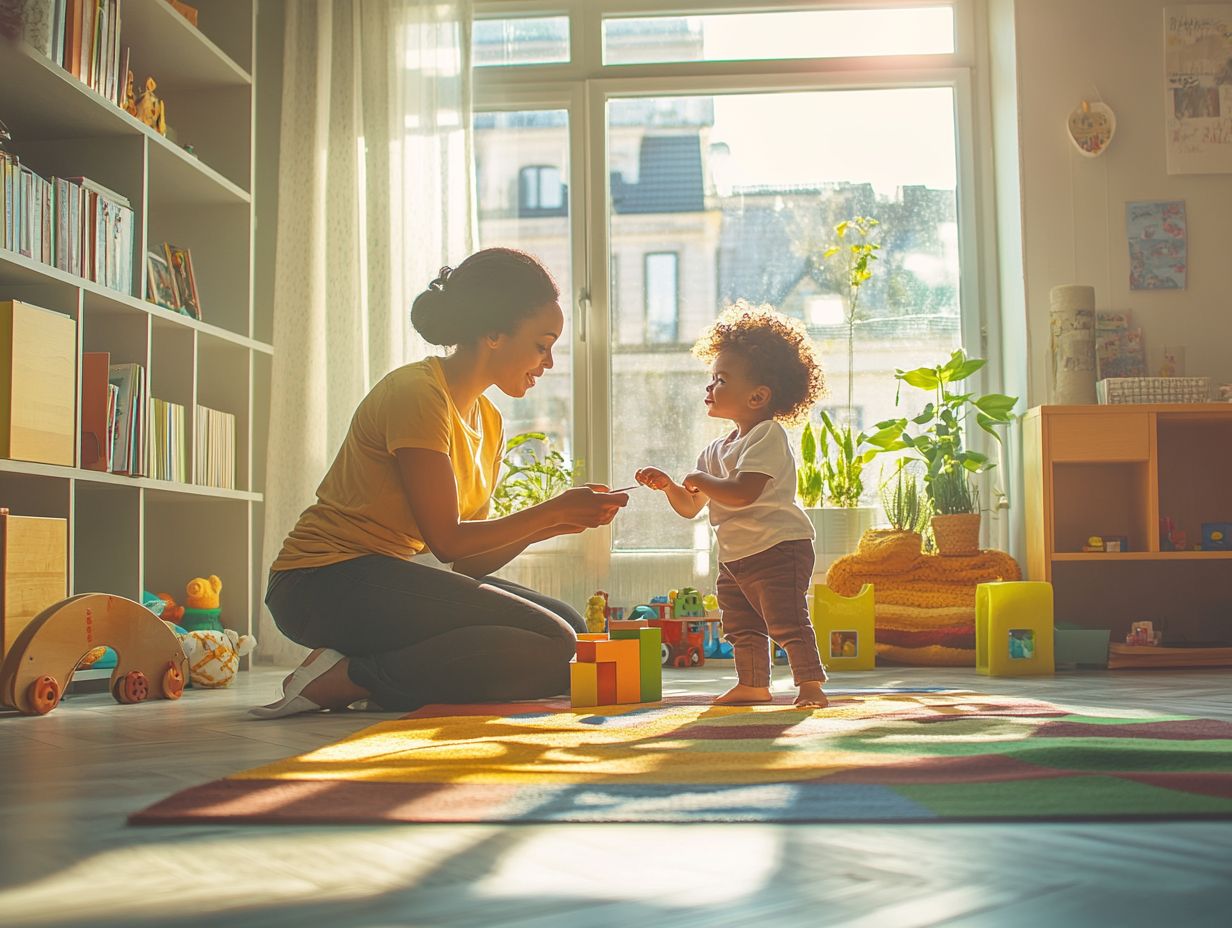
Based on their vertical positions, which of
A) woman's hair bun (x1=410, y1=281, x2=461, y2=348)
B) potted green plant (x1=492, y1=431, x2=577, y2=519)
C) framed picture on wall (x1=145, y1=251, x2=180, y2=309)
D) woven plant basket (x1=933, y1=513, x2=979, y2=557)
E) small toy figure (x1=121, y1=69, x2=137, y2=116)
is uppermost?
small toy figure (x1=121, y1=69, x2=137, y2=116)

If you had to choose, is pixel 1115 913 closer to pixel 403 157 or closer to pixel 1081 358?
pixel 1081 358

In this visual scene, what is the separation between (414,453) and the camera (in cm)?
217

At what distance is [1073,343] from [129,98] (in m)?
2.68

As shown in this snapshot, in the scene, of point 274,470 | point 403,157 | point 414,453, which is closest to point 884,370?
point 403,157

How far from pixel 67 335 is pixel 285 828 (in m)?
2.00

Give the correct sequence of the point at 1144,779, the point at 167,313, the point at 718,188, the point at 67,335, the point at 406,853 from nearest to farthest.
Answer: the point at 406,853
the point at 1144,779
the point at 67,335
the point at 167,313
the point at 718,188

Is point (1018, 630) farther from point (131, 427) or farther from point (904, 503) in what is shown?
point (131, 427)

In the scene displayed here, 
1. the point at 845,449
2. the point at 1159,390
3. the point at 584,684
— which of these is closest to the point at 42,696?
the point at 584,684

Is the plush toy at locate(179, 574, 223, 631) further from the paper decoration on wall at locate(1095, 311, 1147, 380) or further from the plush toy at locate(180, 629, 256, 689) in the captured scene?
the paper decoration on wall at locate(1095, 311, 1147, 380)

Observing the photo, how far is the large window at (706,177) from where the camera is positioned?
4176 millimetres

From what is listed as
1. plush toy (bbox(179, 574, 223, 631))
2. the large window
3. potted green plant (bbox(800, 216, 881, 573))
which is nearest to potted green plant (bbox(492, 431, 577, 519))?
the large window

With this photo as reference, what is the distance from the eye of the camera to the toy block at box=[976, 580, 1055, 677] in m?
3.04

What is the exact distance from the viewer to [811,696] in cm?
209

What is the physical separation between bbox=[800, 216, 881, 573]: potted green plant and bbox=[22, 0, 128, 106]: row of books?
220 centimetres
